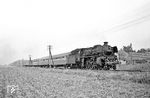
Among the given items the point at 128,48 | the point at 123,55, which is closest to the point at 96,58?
the point at 123,55

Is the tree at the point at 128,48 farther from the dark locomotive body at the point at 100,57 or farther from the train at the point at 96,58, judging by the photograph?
the dark locomotive body at the point at 100,57

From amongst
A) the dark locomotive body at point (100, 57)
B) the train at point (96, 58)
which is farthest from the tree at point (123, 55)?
the dark locomotive body at point (100, 57)

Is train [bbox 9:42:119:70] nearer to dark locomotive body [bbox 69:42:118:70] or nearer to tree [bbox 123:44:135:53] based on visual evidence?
dark locomotive body [bbox 69:42:118:70]

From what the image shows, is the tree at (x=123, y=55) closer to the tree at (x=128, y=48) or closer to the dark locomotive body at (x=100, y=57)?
the dark locomotive body at (x=100, y=57)

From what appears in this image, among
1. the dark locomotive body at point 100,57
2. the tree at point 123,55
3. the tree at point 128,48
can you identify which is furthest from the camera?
the tree at point 128,48

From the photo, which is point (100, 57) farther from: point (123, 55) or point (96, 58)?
point (123, 55)

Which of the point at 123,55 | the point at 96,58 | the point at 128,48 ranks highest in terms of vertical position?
the point at 128,48

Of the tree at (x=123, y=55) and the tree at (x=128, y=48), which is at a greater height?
the tree at (x=128, y=48)

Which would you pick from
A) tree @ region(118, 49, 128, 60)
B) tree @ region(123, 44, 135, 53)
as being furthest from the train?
tree @ region(123, 44, 135, 53)

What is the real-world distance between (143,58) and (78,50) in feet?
69.1

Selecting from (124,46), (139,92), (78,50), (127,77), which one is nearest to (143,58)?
(78,50)

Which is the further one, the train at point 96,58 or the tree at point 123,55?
the tree at point 123,55

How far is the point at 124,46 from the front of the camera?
90500 mm

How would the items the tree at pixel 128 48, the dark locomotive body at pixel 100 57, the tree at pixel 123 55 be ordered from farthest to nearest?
1. the tree at pixel 128 48
2. the tree at pixel 123 55
3. the dark locomotive body at pixel 100 57
